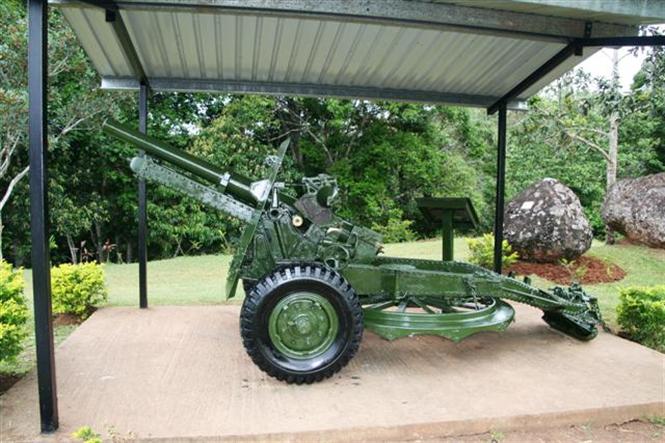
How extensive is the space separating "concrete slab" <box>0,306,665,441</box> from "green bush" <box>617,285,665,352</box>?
14.5 inches

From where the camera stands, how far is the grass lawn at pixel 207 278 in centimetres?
757

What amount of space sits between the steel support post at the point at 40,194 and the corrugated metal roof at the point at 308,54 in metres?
1.08

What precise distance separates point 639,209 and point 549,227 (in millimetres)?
2369

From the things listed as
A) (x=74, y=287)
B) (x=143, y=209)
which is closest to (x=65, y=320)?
(x=74, y=287)

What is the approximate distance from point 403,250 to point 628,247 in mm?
4726

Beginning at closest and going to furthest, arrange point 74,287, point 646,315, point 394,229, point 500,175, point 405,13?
point 405,13 < point 646,315 < point 74,287 < point 500,175 < point 394,229

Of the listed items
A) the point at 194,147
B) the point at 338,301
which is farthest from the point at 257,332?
the point at 194,147

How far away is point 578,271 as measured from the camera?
9.37 metres

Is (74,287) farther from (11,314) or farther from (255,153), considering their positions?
(255,153)

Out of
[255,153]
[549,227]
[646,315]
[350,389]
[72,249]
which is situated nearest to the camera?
[350,389]

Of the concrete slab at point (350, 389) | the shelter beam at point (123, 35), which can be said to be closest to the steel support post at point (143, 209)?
the shelter beam at point (123, 35)

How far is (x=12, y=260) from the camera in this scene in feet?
54.9

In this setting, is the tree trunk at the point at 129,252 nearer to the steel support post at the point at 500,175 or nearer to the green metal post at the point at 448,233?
the steel support post at the point at 500,175

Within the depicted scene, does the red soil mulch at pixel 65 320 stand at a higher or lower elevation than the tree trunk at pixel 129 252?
higher
